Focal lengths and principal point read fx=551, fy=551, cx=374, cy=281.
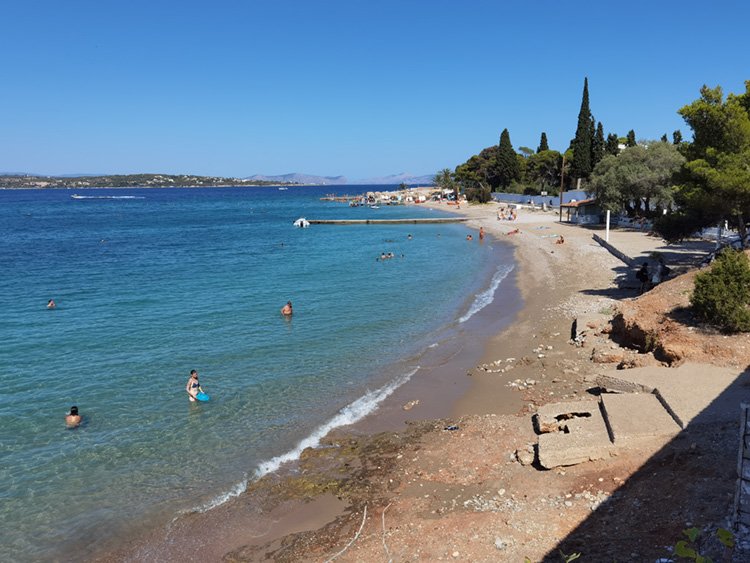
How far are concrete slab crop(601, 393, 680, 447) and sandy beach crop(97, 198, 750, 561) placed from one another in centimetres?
23

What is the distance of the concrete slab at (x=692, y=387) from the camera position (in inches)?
376

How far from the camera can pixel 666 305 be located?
16.1 m

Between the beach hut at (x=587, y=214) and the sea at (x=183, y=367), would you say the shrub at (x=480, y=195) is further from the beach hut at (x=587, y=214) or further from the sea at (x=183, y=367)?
the sea at (x=183, y=367)

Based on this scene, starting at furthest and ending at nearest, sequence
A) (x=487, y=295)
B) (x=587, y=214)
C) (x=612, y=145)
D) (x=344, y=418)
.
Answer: (x=612, y=145) < (x=587, y=214) < (x=487, y=295) < (x=344, y=418)

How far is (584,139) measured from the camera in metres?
71.9

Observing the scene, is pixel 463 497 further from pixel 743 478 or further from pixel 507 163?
pixel 507 163

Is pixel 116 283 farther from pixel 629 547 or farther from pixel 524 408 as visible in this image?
pixel 629 547

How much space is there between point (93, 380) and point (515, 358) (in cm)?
1257

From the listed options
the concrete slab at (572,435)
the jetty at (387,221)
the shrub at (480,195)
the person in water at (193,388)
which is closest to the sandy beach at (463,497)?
the concrete slab at (572,435)

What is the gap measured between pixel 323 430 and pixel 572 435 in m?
5.60

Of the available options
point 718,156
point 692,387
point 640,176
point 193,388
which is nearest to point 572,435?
point 692,387

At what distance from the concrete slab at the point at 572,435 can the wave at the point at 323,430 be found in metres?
4.49

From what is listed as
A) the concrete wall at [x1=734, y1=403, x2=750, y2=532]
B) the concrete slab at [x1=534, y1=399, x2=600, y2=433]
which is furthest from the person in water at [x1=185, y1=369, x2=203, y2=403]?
the concrete wall at [x1=734, y1=403, x2=750, y2=532]

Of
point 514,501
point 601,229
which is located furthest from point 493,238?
point 514,501
